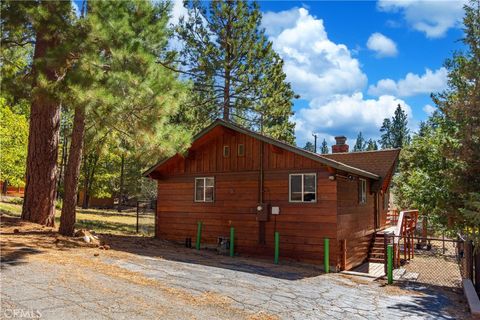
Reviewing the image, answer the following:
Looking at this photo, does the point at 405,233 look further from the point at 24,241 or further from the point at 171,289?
the point at 24,241

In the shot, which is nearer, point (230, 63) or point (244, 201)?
point (244, 201)

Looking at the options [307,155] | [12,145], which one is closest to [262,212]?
[307,155]

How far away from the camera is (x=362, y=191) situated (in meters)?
15.3

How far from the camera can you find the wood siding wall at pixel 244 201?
12320mm

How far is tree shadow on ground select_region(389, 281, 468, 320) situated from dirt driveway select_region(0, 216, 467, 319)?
0.03 metres

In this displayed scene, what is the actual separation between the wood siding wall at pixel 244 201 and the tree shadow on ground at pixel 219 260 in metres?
0.51

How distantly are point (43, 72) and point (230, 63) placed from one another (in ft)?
41.9

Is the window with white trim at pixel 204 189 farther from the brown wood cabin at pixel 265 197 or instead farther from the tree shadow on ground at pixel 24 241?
the tree shadow on ground at pixel 24 241

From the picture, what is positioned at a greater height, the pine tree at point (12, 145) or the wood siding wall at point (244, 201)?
the pine tree at point (12, 145)

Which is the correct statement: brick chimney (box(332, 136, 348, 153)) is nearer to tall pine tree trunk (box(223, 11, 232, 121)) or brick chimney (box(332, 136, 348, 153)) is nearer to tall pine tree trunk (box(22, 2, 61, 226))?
tall pine tree trunk (box(223, 11, 232, 121))

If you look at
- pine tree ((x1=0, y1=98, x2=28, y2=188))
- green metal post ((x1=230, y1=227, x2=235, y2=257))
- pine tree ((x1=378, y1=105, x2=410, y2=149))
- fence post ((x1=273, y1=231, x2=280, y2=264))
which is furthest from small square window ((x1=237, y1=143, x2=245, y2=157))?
pine tree ((x1=378, y1=105, x2=410, y2=149))

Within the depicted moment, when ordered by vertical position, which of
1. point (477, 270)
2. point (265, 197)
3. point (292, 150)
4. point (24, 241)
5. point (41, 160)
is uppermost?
point (292, 150)

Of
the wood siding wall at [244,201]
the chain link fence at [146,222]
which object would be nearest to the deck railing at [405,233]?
the wood siding wall at [244,201]

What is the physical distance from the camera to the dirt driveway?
5953 millimetres
